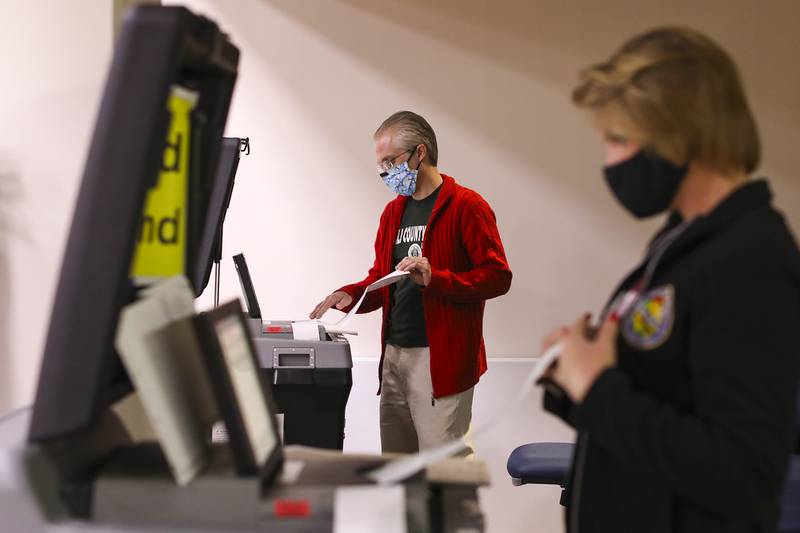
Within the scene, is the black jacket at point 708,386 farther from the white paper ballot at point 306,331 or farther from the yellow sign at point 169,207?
the white paper ballot at point 306,331

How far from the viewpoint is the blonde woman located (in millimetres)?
Result: 896

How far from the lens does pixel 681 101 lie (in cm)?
98

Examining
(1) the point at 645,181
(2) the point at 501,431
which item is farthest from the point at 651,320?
(2) the point at 501,431

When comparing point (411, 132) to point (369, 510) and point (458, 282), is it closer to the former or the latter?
point (458, 282)

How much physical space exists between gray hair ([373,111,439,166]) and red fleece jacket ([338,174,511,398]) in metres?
0.14

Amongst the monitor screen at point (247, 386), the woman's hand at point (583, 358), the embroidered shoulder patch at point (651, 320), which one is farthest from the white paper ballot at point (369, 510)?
the embroidered shoulder patch at point (651, 320)

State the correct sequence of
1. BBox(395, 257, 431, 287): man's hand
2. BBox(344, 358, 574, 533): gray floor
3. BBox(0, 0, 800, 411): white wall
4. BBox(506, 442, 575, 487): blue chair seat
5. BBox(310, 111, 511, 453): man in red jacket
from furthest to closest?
BBox(0, 0, 800, 411): white wall < BBox(344, 358, 574, 533): gray floor < BBox(310, 111, 511, 453): man in red jacket < BBox(395, 257, 431, 287): man's hand < BBox(506, 442, 575, 487): blue chair seat

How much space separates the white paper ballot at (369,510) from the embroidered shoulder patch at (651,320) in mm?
347

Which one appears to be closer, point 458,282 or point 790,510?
point 790,510

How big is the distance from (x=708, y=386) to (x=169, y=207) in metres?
0.69

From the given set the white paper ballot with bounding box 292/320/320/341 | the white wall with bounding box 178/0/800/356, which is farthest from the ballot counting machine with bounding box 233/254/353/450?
the white wall with bounding box 178/0/800/356

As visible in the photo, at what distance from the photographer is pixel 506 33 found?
4.10m

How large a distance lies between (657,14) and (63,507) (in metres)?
3.91

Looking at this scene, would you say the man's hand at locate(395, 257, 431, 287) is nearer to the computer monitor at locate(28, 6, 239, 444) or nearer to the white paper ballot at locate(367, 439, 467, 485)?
the white paper ballot at locate(367, 439, 467, 485)
